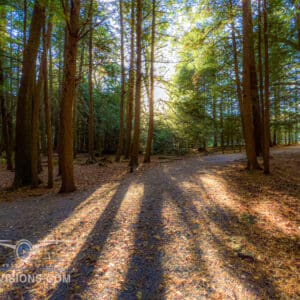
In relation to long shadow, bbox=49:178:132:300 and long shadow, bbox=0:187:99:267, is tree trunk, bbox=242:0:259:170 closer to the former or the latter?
long shadow, bbox=49:178:132:300

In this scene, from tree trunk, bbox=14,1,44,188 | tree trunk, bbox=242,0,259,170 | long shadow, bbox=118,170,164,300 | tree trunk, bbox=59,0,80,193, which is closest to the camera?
long shadow, bbox=118,170,164,300

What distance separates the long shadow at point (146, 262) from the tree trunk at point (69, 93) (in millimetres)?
3569

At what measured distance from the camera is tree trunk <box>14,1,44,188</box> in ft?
24.9

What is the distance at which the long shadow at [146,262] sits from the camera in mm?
2053

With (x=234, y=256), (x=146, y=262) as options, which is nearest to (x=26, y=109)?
(x=146, y=262)

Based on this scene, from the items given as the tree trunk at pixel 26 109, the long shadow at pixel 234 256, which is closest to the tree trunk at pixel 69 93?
the tree trunk at pixel 26 109

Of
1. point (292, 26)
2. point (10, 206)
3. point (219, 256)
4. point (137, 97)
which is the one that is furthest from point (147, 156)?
point (219, 256)

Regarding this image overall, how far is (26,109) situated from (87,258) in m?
7.24

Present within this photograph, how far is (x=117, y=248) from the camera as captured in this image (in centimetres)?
288

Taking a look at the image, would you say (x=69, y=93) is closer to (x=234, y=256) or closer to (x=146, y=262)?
(x=146, y=262)

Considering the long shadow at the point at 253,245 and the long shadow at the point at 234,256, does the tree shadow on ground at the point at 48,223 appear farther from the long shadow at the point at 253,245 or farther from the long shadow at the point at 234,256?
the long shadow at the point at 253,245

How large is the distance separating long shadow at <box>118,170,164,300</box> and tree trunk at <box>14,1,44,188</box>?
19.8ft

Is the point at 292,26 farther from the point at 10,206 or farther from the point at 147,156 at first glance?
the point at 10,206

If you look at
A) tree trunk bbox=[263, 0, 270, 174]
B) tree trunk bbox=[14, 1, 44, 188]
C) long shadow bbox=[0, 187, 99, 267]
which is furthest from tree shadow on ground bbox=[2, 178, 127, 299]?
tree trunk bbox=[263, 0, 270, 174]
